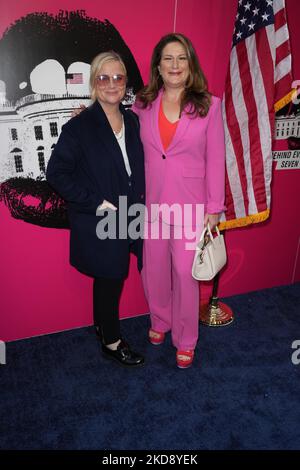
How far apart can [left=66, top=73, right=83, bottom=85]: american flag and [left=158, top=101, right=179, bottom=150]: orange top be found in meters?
0.57

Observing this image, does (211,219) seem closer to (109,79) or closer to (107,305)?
(107,305)

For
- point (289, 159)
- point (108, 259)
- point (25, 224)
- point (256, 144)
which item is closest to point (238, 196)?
point (256, 144)

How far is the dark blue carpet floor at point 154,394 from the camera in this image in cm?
220

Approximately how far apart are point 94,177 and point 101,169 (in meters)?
0.07

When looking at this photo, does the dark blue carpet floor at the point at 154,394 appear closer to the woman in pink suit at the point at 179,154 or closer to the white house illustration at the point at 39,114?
the woman in pink suit at the point at 179,154

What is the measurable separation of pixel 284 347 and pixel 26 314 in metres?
1.92

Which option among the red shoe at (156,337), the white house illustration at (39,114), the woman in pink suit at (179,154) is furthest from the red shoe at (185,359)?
the white house illustration at (39,114)

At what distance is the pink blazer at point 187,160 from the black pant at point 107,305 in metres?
0.61

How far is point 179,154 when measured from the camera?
88.9 inches

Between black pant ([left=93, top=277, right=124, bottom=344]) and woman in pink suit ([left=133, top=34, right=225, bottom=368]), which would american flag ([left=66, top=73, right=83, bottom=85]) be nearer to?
woman in pink suit ([left=133, top=34, right=225, bottom=368])

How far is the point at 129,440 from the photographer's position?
218 cm

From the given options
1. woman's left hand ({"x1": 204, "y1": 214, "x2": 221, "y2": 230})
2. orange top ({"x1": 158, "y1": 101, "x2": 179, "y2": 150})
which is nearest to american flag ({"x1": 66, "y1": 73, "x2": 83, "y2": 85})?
orange top ({"x1": 158, "y1": 101, "x2": 179, "y2": 150})
